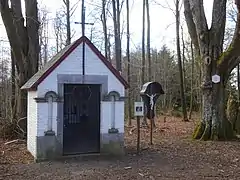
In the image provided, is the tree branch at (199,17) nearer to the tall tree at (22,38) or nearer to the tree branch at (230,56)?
the tree branch at (230,56)

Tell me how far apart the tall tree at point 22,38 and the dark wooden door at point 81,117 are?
3652 mm

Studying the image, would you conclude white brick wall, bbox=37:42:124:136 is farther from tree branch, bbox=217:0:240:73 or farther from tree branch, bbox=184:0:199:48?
tree branch, bbox=184:0:199:48

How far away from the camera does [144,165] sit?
921cm

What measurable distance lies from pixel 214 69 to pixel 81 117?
5197 millimetres

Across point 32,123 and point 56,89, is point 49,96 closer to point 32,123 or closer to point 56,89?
point 56,89

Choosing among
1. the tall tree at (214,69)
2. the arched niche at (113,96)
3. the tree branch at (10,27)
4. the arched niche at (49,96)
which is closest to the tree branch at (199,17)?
the tall tree at (214,69)

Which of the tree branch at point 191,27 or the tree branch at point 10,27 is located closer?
the tree branch at point 10,27

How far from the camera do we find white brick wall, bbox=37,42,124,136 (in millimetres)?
9812

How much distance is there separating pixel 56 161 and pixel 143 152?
2.76 meters

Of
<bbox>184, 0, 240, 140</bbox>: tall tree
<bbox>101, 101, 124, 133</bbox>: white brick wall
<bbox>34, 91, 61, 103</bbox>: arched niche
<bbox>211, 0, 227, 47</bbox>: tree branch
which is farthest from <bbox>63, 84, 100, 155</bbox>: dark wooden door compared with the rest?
<bbox>211, 0, 227, 47</bbox>: tree branch

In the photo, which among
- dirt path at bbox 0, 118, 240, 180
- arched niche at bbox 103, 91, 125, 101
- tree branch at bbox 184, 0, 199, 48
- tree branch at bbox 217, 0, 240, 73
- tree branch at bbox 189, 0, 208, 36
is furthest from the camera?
tree branch at bbox 184, 0, 199, 48

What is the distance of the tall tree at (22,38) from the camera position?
47.5ft

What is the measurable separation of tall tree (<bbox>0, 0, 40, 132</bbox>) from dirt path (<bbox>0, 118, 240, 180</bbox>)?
3318 mm

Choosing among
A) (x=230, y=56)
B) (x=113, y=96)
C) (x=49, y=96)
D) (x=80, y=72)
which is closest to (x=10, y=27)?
(x=80, y=72)
